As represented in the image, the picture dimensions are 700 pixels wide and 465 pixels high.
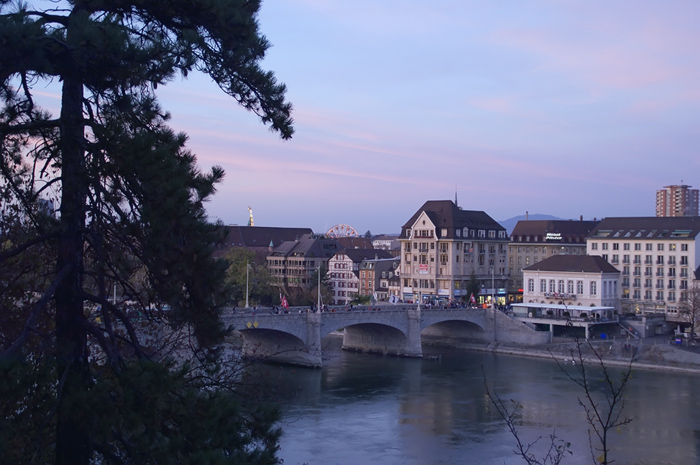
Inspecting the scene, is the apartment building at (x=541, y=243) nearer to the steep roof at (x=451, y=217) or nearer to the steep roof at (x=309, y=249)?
the steep roof at (x=451, y=217)

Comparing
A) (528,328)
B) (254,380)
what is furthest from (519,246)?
(254,380)

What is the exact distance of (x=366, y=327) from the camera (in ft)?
128

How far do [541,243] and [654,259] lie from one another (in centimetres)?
1614

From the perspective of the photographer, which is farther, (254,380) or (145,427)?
(254,380)

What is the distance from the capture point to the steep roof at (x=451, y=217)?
50.6m

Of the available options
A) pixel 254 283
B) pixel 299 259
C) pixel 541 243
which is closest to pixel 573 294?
pixel 541 243

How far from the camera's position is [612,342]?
3681 cm

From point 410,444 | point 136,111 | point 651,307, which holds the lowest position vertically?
point 410,444

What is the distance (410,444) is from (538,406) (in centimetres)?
646

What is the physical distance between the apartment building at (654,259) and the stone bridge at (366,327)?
31.1 ft

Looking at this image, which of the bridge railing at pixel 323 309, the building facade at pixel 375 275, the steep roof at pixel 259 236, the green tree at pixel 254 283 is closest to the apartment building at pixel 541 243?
the building facade at pixel 375 275

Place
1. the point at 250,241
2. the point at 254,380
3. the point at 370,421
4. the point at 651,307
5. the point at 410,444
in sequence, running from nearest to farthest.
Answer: the point at 254,380
the point at 410,444
the point at 370,421
the point at 651,307
the point at 250,241

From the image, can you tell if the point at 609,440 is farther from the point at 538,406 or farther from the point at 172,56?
the point at 172,56

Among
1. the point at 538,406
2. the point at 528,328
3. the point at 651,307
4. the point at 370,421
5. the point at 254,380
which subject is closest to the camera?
the point at 254,380
